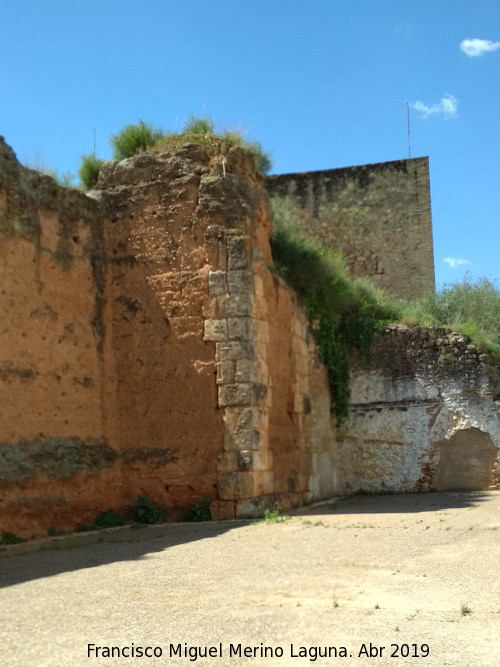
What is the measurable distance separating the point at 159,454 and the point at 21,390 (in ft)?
7.00

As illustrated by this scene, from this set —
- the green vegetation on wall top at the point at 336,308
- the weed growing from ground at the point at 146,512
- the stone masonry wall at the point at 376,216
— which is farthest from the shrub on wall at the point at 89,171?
the stone masonry wall at the point at 376,216

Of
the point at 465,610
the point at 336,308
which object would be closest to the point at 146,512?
the point at 336,308

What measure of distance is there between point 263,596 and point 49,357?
5.01 metres

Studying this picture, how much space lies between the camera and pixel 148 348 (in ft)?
33.4

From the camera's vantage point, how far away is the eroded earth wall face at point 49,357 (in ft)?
27.5

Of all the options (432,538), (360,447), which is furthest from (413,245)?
(432,538)

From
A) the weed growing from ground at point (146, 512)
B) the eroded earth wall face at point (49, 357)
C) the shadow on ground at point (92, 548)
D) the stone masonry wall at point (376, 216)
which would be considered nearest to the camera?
the shadow on ground at point (92, 548)

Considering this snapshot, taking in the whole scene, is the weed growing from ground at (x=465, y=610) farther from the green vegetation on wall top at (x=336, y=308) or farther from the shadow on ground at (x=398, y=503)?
the green vegetation on wall top at (x=336, y=308)

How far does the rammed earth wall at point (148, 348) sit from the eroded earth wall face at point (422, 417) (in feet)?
5.72

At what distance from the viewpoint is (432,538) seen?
291 inches

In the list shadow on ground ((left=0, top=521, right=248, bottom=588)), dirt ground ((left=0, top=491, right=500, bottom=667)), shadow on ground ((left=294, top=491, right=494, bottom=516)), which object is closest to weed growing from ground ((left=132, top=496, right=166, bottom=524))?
shadow on ground ((left=0, top=521, right=248, bottom=588))

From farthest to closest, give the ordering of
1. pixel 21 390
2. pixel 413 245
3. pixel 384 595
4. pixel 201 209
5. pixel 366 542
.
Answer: pixel 413 245
pixel 201 209
pixel 21 390
pixel 366 542
pixel 384 595

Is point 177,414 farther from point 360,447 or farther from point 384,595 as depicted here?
point 384,595

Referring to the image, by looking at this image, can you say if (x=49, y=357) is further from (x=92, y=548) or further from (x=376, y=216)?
(x=376, y=216)
